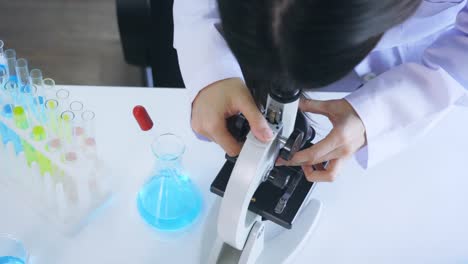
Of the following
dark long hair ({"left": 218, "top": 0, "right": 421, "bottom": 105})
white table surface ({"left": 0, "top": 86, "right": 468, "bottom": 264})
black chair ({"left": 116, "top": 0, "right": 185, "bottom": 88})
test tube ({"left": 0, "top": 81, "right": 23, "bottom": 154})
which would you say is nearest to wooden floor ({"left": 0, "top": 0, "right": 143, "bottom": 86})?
black chair ({"left": 116, "top": 0, "right": 185, "bottom": 88})

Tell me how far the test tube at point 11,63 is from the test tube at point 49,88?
43 mm

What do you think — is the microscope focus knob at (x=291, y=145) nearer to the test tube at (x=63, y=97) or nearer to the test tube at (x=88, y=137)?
the test tube at (x=88, y=137)

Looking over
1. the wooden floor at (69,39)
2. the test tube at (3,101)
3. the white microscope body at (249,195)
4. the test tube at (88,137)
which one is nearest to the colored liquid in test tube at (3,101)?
the test tube at (3,101)

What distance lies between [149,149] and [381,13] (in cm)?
54

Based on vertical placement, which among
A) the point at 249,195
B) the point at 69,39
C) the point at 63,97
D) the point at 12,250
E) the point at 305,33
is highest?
the point at 305,33

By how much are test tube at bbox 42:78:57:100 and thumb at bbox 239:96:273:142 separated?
0.34m

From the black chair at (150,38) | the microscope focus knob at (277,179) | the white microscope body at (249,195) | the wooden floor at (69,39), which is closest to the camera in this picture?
the white microscope body at (249,195)

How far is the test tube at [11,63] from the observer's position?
83 cm

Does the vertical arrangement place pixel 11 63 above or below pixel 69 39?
above

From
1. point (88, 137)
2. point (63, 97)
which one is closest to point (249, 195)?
point (88, 137)

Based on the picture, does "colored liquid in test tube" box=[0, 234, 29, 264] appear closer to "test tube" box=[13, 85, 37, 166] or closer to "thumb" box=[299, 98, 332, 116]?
"test tube" box=[13, 85, 37, 166]

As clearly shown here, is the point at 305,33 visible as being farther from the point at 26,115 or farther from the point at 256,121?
the point at 26,115

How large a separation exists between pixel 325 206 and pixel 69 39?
135cm

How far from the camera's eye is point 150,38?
1.14 metres
